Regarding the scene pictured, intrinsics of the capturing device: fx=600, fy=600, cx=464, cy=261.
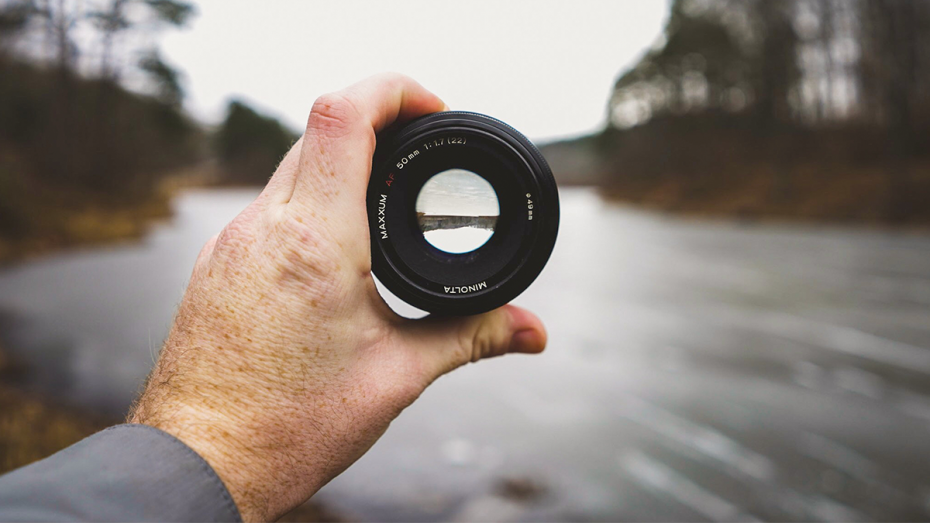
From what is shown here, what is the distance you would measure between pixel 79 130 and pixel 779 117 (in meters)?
31.4

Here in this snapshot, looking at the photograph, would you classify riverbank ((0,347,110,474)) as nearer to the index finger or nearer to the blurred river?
the blurred river

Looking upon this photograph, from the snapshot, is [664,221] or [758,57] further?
[758,57]

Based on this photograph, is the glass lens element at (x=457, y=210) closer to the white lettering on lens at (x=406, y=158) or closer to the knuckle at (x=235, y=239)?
the white lettering on lens at (x=406, y=158)

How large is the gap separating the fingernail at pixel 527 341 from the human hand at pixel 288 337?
0.45m

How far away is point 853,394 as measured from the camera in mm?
5652

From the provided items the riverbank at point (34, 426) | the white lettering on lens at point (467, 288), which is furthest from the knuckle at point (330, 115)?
→ the riverbank at point (34, 426)

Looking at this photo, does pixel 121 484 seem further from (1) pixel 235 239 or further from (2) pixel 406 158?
(2) pixel 406 158

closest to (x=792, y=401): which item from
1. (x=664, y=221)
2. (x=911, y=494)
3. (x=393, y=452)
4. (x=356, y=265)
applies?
(x=911, y=494)

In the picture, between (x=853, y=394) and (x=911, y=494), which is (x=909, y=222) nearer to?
(x=853, y=394)

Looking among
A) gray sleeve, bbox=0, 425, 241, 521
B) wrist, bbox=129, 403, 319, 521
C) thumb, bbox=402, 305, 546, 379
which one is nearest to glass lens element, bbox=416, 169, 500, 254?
thumb, bbox=402, 305, 546, 379

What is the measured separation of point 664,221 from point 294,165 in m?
27.2

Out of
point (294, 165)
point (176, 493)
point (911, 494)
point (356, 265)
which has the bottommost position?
point (911, 494)

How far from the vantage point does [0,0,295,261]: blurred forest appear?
641 inches

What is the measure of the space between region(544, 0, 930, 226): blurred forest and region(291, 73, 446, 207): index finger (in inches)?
673
